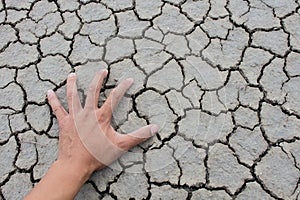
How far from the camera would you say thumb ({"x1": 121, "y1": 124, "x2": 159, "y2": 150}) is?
2.27m

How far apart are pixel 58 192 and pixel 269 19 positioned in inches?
63.5

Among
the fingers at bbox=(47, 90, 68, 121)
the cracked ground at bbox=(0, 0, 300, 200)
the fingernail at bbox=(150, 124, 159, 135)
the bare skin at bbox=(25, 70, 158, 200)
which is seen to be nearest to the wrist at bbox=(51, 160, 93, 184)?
the bare skin at bbox=(25, 70, 158, 200)

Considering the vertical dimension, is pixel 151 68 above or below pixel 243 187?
above

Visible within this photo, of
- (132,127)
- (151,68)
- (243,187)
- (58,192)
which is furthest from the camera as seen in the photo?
(151,68)

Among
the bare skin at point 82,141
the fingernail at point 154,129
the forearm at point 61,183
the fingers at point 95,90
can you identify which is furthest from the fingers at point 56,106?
the fingernail at point 154,129

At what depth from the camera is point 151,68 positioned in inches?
100

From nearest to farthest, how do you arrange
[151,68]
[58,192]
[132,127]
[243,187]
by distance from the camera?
[58,192] < [243,187] < [132,127] < [151,68]

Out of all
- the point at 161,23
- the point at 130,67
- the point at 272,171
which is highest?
the point at 161,23

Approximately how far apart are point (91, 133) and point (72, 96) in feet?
0.92

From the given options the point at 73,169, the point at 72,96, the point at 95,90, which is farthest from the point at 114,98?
the point at 73,169

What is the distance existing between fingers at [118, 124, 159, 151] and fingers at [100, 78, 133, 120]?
0.14m

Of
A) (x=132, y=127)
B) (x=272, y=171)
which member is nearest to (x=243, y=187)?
(x=272, y=171)

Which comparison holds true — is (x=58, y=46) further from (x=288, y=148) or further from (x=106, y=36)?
(x=288, y=148)

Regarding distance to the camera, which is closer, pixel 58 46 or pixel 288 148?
pixel 288 148
